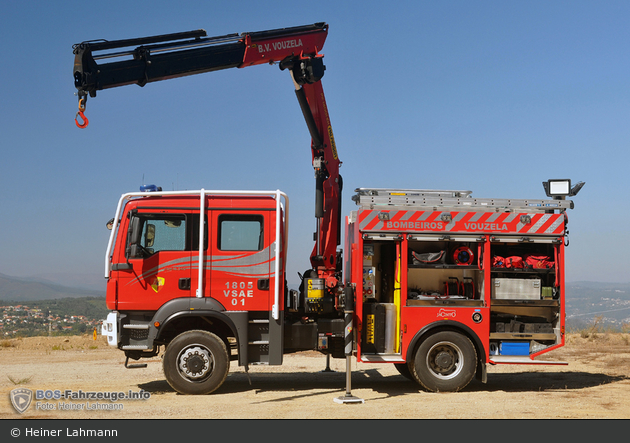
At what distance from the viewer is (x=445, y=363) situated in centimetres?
1039

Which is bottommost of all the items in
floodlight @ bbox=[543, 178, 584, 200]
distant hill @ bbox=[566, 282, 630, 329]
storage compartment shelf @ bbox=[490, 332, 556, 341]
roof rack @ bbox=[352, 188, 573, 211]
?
distant hill @ bbox=[566, 282, 630, 329]

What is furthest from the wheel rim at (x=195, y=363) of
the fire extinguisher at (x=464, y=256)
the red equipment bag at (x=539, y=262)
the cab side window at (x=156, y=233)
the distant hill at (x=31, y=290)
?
the distant hill at (x=31, y=290)

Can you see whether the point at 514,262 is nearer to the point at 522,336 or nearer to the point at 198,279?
the point at 522,336

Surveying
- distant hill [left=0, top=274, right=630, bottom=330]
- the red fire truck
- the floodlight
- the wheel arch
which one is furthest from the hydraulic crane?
distant hill [left=0, top=274, right=630, bottom=330]

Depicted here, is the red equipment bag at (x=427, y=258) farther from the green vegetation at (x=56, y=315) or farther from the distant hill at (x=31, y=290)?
the distant hill at (x=31, y=290)

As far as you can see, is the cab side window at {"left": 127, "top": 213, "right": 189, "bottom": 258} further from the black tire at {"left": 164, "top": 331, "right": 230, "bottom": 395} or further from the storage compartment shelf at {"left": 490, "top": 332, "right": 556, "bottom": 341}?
the storage compartment shelf at {"left": 490, "top": 332, "right": 556, "bottom": 341}

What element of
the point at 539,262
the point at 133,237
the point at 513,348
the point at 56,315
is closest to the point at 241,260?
the point at 133,237

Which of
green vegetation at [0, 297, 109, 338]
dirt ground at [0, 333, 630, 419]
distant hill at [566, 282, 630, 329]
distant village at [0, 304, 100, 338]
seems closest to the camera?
dirt ground at [0, 333, 630, 419]

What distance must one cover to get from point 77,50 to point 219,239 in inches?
146

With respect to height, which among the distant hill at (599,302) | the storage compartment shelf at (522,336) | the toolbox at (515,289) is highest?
the toolbox at (515,289)

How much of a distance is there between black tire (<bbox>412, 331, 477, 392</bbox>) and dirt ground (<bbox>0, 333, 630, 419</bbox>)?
24cm

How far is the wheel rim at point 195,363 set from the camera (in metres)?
9.84

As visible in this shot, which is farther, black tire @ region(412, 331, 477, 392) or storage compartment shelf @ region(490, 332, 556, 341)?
storage compartment shelf @ region(490, 332, 556, 341)

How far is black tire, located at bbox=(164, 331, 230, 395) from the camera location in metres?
9.82
